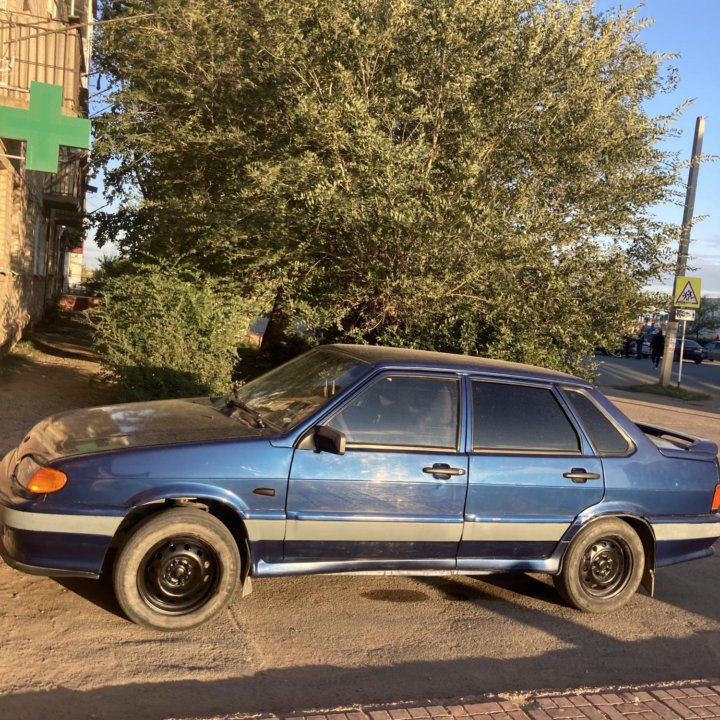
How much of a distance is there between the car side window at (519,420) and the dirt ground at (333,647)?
1.11 m

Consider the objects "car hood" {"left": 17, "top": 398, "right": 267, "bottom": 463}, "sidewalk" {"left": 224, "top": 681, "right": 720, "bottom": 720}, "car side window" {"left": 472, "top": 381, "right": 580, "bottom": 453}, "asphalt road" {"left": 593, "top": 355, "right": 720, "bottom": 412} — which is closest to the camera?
"sidewalk" {"left": 224, "top": 681, "right": 720, "bottom": 720}

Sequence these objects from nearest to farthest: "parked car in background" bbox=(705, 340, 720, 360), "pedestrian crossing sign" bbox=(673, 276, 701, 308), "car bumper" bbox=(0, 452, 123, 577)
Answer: "car bumper" bbox=(0, 452, 123, 577)
"pedestrian crossing sign" bbox=(673, 276, 701, 308)
"parked car in background" bbox=(705, 340, 720, 360)

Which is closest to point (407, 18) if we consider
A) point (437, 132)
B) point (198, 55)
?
point (437, 132)

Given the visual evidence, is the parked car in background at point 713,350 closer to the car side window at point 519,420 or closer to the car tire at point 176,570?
the car side window at point 519,420

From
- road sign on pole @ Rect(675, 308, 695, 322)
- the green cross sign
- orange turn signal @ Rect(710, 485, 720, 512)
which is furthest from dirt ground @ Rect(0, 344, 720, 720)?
road sign on pole @ Rect(675, 308, 695, 322)

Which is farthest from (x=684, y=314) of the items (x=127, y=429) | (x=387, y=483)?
(x=127, y=429)

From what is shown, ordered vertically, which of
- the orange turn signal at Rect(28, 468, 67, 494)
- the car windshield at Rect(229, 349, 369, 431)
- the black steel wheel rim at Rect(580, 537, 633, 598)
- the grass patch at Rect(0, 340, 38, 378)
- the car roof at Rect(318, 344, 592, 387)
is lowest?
the black steel wheel rim at Rect(580, 537, 633, 598)

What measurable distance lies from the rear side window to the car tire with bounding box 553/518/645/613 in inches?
18.9

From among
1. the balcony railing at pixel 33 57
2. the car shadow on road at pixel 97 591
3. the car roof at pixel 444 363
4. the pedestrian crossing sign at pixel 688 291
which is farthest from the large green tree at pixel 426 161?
the pedestrian crossing sign at pixel 688 291

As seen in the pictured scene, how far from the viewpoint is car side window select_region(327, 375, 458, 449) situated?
460cm

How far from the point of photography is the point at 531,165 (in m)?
9.69

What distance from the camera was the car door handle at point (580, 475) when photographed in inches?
195

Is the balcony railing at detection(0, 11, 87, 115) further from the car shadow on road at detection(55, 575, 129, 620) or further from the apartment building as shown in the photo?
the car shadow on road at detection(55, 575, 129, 620)

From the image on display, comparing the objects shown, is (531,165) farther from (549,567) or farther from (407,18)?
(549,567)
